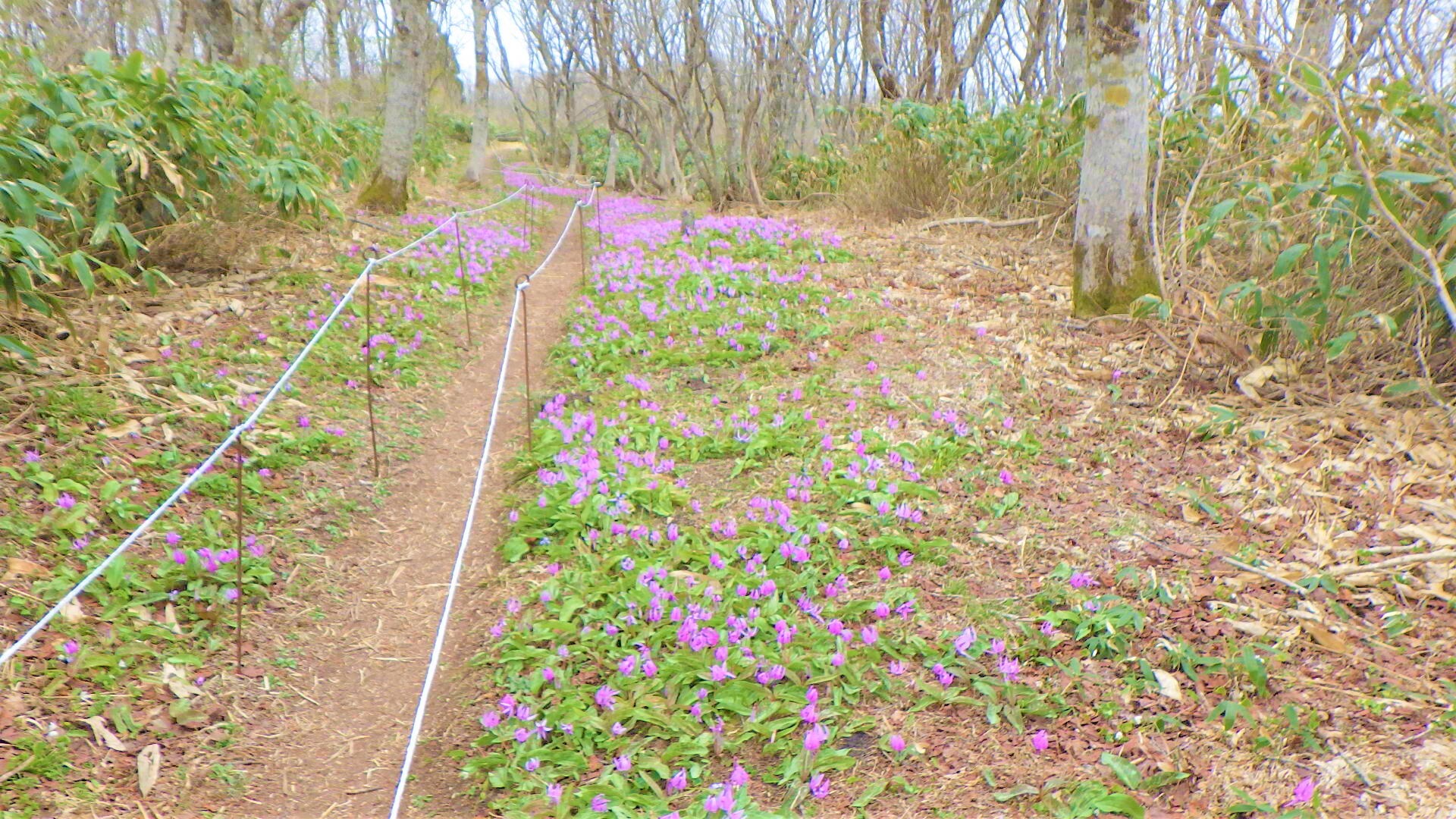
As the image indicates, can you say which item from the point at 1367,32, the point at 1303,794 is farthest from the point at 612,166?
the point at 1303,794

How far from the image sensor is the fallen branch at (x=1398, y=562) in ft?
9.68

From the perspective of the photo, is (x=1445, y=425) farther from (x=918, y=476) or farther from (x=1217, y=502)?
(x=918, y=476)

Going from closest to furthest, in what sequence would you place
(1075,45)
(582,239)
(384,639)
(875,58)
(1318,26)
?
(384,639) → (1318,26) → (582,239) → (1075,45) → (875,58)

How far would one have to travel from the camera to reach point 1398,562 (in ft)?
9.86

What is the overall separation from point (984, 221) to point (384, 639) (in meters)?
6.66

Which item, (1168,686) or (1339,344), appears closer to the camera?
(1168,686)

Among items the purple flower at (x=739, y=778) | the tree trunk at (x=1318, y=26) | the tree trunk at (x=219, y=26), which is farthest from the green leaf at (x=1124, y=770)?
the tree trunk at (x=219, y=26)

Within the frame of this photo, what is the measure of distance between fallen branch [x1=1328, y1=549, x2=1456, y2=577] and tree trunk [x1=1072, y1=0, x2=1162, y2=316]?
2481 millimetres

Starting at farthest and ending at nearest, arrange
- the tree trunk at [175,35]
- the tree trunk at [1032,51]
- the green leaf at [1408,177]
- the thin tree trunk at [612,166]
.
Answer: the thin tree trunk at [612,166] < the tree trunk at [1032,51] < the tree trunk at [175,35] < the green leaf at [1408,177]

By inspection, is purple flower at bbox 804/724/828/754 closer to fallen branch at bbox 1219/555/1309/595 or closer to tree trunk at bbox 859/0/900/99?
fallen branch at bbox 1219/555/1309/595

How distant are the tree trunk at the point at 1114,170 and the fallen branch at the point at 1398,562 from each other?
2481 millimetres

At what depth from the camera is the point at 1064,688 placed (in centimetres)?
276

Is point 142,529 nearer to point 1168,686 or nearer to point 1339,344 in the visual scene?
point 1168,686

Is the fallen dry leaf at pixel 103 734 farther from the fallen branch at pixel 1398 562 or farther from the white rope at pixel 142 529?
the fallen branch at pixel 1398 562
